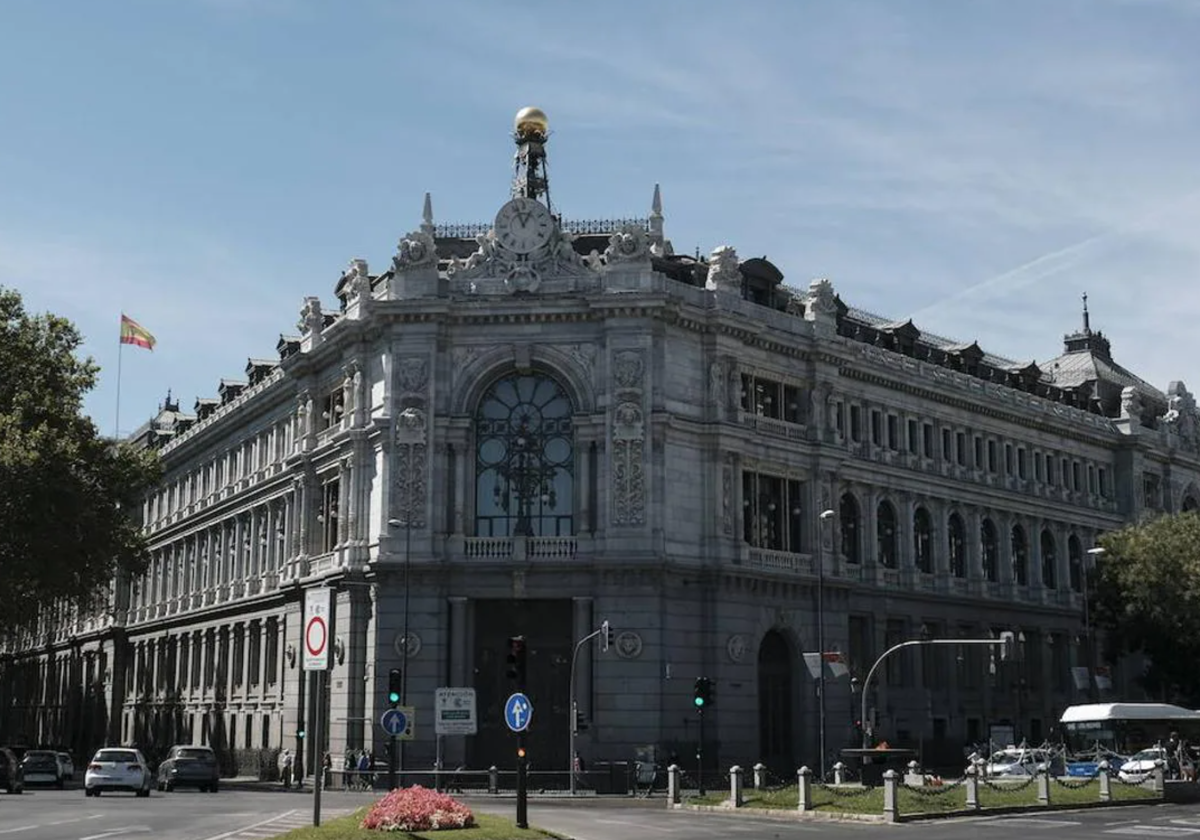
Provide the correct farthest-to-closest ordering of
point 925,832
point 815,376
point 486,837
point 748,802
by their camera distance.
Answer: point 815,376 < point 748,802 < point 925,832 < point 486,837

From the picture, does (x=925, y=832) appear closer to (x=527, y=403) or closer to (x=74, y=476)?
(x=527, y=403)

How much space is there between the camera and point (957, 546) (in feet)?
254

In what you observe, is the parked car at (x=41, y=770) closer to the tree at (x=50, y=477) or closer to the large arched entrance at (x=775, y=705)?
the tree at (x=50, y=477)

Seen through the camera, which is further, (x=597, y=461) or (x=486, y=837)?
(x=597, y=461)

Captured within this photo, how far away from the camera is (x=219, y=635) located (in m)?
81.1

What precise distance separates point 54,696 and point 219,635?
41.4m

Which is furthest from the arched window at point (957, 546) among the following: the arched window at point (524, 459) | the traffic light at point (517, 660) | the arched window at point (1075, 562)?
the traffic light at point (517, 660)

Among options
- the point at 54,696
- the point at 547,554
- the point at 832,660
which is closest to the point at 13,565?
the point at 547,554

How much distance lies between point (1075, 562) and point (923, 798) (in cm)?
4726

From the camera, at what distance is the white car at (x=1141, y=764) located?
4997 centimetres

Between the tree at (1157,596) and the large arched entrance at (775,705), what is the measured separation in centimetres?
2010

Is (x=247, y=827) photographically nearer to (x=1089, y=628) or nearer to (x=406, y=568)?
(x=406, y=568)

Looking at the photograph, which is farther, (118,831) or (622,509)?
(622,509)

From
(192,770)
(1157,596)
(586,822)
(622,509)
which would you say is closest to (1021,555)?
(1157,596)
